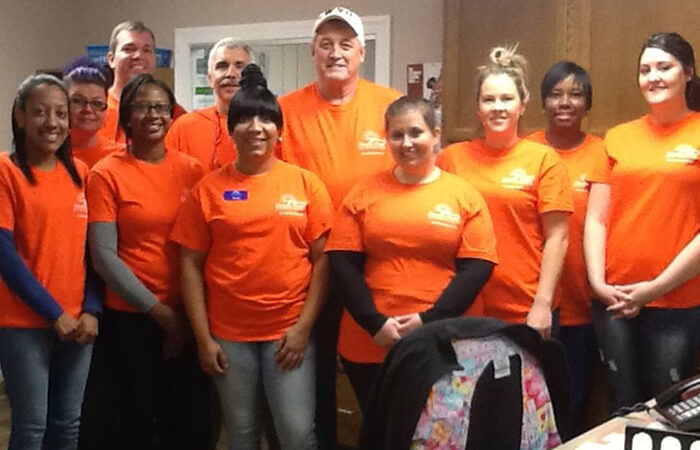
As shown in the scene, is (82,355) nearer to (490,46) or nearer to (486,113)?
(486,113)

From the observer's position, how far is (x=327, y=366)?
2605 mm

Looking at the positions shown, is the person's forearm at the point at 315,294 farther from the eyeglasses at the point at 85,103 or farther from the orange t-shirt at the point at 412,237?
the eyeglasses at the point at 85,103

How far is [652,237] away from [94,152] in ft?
5.91

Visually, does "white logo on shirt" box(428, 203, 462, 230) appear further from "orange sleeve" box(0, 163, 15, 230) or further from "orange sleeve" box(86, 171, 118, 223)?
"orange sleeve" box(0, 163, 15, 230)

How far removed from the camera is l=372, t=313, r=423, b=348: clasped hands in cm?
226

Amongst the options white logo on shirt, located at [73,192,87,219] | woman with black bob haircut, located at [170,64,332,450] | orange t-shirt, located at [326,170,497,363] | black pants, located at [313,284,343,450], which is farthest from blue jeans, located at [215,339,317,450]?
white logo on shirt, located at [73,192,87,219]

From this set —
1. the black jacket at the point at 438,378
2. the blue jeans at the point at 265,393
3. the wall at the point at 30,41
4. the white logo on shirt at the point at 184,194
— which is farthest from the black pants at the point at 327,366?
the wall at the point at 30,41

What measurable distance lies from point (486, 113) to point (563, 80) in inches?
13.9

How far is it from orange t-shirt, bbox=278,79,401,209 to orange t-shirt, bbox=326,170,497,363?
0.16 m

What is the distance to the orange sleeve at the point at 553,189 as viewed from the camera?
2418 millimetres

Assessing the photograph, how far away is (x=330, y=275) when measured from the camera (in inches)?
97.9

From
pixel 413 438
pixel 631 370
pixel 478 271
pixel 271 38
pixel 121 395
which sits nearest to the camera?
pixel 413 438

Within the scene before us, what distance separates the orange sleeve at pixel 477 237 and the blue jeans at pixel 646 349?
1.51 ft

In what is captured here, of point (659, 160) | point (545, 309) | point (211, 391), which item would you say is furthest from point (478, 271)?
point (211, 391)
